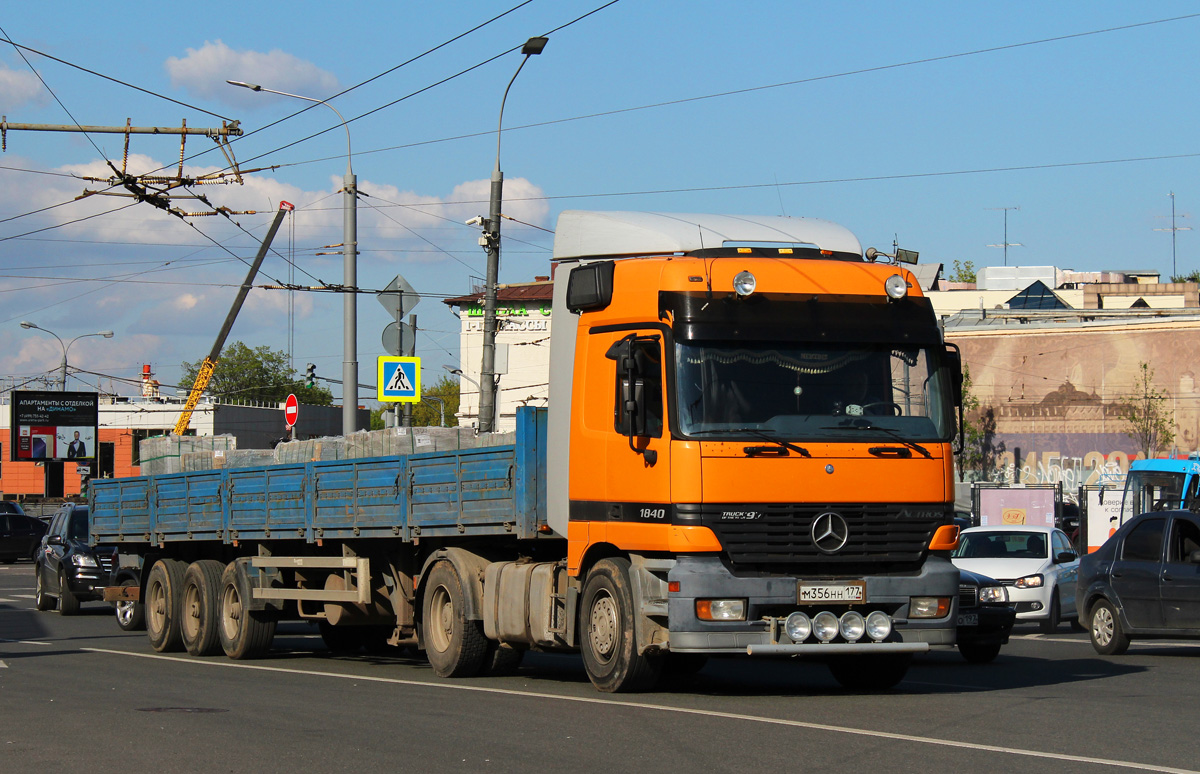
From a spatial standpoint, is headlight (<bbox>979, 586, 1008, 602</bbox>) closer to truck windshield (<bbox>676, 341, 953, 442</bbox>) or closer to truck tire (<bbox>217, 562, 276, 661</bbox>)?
truck windshield (<bbox>676, 341, 953, 442</bbox>)

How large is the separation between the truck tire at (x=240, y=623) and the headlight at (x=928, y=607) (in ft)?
27.2

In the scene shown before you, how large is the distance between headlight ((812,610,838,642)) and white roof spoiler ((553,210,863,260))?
9.92 feet

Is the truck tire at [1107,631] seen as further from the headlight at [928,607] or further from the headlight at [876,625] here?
the headlight at [876,625]

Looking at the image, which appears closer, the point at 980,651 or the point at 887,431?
the point at 887,431

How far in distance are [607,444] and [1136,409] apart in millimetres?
48233

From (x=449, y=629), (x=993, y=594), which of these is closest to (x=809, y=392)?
(x=449, y=629)

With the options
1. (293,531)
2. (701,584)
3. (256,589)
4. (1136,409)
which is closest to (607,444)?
(701,584)

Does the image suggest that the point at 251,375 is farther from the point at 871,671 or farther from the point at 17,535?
the point at 871,671

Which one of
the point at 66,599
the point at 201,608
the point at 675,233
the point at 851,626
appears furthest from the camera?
the point at 66,599

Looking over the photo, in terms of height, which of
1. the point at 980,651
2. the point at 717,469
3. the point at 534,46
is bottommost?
the point at 980,651

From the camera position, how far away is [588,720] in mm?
9438

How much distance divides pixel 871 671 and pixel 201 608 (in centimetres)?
872

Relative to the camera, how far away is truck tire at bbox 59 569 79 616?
24891 millimetres

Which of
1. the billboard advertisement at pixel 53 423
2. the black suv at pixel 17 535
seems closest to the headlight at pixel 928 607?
the black suv at pixel 17 535
